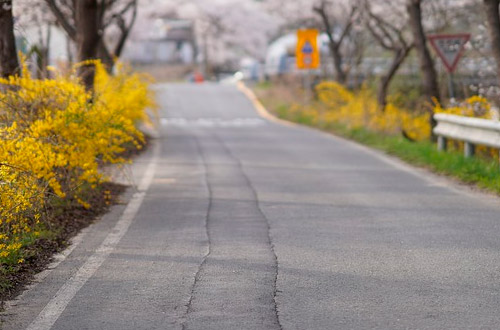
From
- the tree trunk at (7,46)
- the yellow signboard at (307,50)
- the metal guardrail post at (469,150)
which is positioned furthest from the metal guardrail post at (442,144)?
the yellow signboard at (307,50)

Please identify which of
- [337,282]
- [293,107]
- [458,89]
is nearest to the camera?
[337,282]

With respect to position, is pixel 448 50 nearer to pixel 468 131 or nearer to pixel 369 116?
pixel 468 131

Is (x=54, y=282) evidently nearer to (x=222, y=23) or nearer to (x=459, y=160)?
(x=459, y=160)

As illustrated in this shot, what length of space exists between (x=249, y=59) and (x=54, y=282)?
78.4 meters

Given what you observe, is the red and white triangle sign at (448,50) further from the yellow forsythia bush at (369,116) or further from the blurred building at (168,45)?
the blurred building at (168,45)

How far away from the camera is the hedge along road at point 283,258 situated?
583 cm

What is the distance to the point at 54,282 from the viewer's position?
6941 mm

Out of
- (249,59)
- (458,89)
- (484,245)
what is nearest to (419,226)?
(484,245)

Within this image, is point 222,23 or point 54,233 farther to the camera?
point 222,23

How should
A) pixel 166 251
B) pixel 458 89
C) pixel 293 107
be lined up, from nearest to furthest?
pixel 166 251 → pixel 458 89 → pixel 293 107


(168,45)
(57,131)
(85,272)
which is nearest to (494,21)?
(57,131)

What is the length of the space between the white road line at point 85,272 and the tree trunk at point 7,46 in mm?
2710

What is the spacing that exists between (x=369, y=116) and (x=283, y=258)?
17594mm

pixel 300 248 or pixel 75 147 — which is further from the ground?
pixel 75 147
